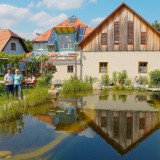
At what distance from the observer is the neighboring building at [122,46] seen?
82.8 feet

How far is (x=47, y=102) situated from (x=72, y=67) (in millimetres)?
11511

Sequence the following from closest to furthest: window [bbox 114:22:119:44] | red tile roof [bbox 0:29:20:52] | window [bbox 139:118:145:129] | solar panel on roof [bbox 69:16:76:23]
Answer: window [bbox 139:118:145:129] < window [bbox 114:22:119:44] < red tile roof [bbox 0:29:20:52] < solar panel on roof [bbox 69:16:76:23]

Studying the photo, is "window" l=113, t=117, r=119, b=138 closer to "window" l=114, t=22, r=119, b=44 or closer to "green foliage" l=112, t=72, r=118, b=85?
"green foliage" l=112, t=72, r=118, b=85

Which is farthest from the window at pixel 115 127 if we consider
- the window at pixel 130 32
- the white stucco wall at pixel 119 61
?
the window at pixel 130 32

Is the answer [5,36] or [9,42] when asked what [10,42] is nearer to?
[9,42]

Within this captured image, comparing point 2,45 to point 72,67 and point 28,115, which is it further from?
point 28,115

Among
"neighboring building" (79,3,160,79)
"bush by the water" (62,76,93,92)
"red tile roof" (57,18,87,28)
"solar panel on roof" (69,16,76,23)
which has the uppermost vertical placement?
"solar panel on roof" (69,16,76,23)

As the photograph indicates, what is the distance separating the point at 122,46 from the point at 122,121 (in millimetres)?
14950

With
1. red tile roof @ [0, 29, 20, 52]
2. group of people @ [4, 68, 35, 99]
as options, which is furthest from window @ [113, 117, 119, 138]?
red tile roof @ [0, 29, 20, 52]

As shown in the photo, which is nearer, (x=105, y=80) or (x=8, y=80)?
(x=8, y=80)

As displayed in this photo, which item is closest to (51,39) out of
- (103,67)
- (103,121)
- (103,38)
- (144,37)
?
(103,38)

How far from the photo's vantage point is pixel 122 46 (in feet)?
84.2

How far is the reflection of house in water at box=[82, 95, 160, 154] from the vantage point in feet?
29.8

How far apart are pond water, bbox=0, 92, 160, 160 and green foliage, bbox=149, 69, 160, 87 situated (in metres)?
9.28
